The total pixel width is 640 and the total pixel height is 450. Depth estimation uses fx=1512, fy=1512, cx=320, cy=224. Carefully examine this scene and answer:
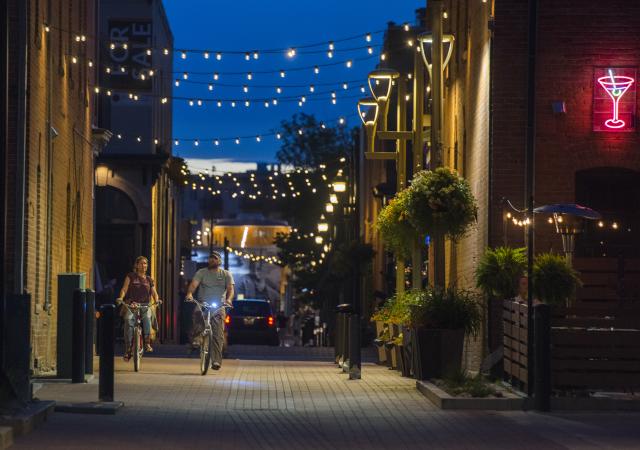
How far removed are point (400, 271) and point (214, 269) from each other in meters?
5.82

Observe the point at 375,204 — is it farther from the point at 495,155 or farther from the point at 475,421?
the point at 475,421

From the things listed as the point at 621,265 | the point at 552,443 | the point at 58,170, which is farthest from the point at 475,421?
the point at 58,170

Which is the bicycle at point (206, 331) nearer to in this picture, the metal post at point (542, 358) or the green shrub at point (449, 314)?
the green shrub at point (449, 314)

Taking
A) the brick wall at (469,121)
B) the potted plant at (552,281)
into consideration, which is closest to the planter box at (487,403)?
the potted plant at (552,281)

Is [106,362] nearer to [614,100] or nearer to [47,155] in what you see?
[47,155]

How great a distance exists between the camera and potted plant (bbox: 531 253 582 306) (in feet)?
61.9

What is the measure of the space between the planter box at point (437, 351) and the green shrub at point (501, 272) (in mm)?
1097

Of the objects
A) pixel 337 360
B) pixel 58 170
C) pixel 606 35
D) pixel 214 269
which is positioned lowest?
pixel 337 360

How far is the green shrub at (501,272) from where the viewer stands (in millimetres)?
20219

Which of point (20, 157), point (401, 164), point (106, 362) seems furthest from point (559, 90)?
point (106, 362)

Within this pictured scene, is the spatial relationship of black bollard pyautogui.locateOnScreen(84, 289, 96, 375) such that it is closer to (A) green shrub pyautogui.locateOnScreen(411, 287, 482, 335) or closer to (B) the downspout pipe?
(B) the downspout pipe

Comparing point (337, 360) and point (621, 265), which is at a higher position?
point (621, 265)

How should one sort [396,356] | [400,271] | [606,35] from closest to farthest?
[606,35], [396,356], [400,271]

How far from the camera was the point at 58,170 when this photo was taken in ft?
86.0
